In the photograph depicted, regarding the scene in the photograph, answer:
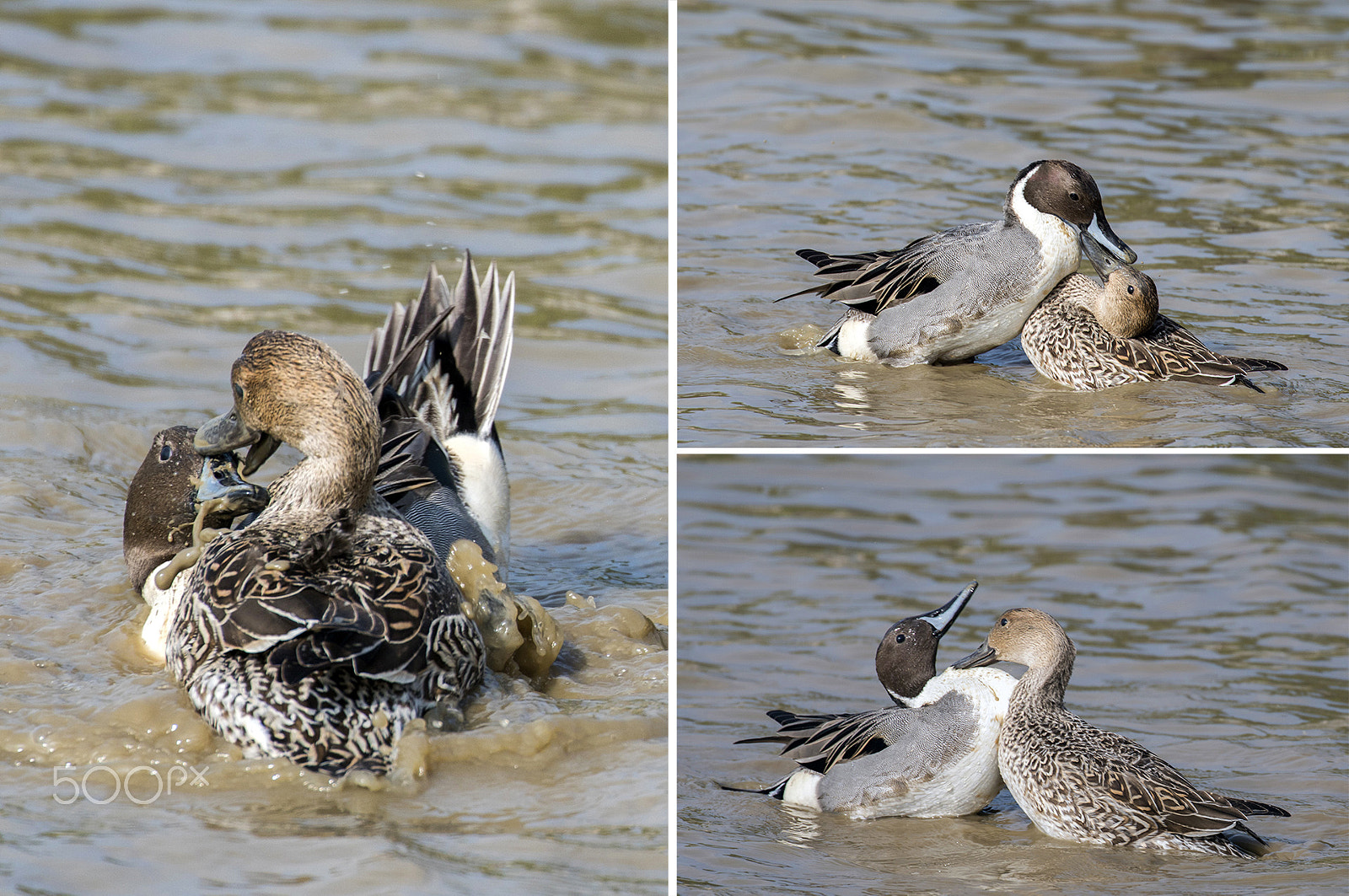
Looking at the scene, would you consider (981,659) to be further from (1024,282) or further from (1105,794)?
(1024,282)

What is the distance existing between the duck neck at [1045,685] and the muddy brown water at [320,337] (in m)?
1.27

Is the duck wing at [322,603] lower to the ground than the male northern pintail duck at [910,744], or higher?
higher

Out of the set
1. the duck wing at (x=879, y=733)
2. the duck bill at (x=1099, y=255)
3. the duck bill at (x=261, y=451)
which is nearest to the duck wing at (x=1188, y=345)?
the duck bill at (x=1099, y=255)

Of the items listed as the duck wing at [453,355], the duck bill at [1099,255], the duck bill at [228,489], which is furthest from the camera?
the duck wing at [453,355]

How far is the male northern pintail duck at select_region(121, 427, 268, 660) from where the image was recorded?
5559 mm

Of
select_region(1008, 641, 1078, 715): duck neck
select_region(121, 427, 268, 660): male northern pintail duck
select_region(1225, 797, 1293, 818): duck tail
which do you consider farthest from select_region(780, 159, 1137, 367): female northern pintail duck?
select_region(121, 427, 268, 660): male northern pintail duck

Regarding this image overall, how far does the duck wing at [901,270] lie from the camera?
19.2 ft

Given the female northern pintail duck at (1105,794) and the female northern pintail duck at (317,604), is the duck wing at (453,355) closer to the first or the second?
the female northern pintail duck at (317,604)

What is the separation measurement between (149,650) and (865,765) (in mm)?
2478

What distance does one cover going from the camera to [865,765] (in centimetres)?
529

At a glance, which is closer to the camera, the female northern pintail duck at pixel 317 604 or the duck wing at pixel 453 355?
the female northern pintail duck at pixel 317 604

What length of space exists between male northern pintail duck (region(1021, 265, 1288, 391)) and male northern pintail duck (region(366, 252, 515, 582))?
6.99 feet

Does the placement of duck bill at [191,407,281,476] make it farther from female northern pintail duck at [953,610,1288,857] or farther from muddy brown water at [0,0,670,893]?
female northern pintail duck at [953,610,1288,857]

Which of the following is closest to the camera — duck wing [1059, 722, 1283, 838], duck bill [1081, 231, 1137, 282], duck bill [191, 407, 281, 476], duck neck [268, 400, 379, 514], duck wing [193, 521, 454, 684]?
duck wing [193, 521, 454, 684]
